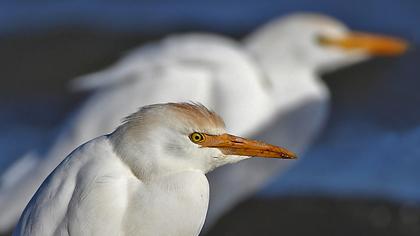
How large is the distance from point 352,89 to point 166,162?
5.84 meters

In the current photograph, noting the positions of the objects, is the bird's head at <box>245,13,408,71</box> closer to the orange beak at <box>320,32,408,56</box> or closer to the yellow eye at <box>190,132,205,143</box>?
the orange beak at <box>320,32,408,56</box>

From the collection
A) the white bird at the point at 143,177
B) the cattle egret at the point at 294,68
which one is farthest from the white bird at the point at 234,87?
the white bird at the point at 143,177

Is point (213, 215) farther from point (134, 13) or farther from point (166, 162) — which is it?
point (134, 13)

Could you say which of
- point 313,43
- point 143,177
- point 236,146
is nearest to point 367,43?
point 313,43

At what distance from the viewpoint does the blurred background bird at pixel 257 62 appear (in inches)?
304

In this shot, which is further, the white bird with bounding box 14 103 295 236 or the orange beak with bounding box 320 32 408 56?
the orange beak with bounding box 320 32 408 56

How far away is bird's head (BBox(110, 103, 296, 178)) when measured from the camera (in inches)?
145

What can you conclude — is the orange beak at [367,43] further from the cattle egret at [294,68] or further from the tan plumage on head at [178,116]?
the tan plumage on head at [178,116]

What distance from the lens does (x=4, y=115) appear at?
350 inches

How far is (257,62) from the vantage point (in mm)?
6961

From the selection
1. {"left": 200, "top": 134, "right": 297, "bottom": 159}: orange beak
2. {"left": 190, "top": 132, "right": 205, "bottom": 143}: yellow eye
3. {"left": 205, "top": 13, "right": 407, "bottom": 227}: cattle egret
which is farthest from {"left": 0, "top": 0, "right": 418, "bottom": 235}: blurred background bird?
{"left": 190, "top": 132, "right": 205, "bottom": 143}: yellow eye

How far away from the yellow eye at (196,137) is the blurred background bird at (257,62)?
3.24 m

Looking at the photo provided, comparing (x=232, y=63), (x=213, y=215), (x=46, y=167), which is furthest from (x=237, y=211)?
(x=46, y=167)

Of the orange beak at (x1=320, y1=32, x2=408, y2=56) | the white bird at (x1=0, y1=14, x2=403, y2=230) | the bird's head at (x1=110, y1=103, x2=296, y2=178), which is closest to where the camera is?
the bird's head at (x1=110, y1=103, x2=296, y2=178)
